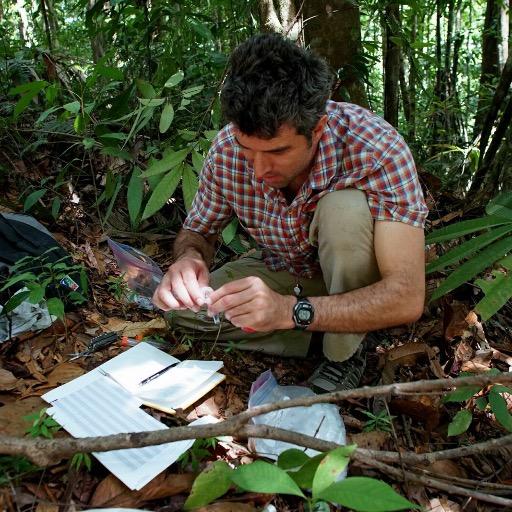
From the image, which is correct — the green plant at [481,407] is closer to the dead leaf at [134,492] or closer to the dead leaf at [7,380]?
the dead leaf at [134,492]

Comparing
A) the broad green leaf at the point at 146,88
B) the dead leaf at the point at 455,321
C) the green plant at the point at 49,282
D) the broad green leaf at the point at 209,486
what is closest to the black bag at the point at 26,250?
the green plant at the point at 49,282

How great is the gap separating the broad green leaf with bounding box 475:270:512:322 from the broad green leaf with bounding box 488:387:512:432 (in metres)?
0.27

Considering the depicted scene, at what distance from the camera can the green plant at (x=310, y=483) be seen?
1020 mm

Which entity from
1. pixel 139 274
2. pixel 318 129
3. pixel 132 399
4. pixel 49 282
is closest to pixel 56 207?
pixel 139 274

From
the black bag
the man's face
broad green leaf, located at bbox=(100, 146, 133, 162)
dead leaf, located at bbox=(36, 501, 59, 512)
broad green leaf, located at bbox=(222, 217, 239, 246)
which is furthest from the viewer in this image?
broad green leaf, located at bbox=(100, 146, 133, 162)

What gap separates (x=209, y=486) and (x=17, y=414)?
0.82 meters

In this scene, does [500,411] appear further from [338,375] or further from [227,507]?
[227,507]

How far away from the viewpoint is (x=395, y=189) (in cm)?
178

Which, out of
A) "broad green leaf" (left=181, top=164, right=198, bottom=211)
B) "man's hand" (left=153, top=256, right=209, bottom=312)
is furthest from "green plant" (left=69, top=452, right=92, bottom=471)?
"broad green leaf" (left=181, top=164, right=198, bottom=211)

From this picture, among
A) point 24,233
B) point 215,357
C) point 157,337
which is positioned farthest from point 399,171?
point 24,233

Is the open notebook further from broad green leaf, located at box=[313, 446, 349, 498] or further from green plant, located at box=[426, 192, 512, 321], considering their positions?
green plant, located at box=[426, 192, 512, 321]

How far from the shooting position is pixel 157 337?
7.34 ft

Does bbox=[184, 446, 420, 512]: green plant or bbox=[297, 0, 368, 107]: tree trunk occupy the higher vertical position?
bbox=[297, 0, 368, 107]: tree trunk

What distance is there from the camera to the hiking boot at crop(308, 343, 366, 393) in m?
2.00
